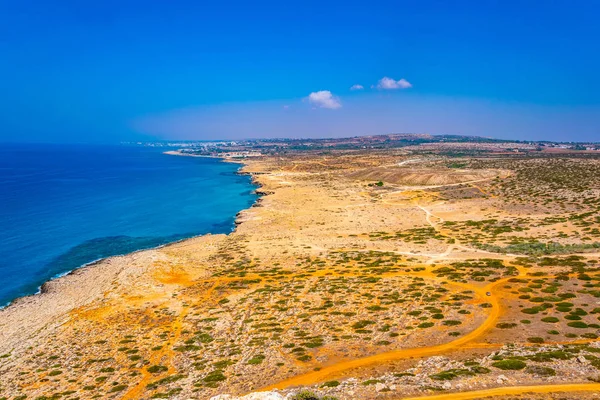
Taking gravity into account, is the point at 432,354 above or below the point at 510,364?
below

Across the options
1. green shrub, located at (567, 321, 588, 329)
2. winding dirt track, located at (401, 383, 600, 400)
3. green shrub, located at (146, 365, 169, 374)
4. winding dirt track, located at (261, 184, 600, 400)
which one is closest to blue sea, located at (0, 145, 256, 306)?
green shrub, located at (146, 365, 169, 374)

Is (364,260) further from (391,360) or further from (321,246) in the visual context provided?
(391,360)

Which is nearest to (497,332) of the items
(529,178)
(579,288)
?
(579,288)

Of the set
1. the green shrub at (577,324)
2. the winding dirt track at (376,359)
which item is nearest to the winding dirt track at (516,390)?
the winding dirt track at (376,359)

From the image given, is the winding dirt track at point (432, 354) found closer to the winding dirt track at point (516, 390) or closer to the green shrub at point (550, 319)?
the winding dirt track at point (516, 390)

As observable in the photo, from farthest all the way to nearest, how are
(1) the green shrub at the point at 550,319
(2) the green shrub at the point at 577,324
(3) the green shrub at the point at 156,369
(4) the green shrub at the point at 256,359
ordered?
(1) the green shrub at the point at 550,319, (3) the green shrub at the point at 156,369, (4) the green shrub at the point at 256,359, (2) the green shrub at the point at 577,324

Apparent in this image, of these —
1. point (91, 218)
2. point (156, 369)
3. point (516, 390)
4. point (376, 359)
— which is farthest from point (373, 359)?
point (91, 218)

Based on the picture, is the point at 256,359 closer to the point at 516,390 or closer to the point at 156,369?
the point at 156,369

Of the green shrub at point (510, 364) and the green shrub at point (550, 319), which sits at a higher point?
the green shrub at point (510, 364)

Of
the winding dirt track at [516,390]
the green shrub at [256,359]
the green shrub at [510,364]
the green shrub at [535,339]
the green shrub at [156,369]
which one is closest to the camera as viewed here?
the winding dirt track at [516,390]
